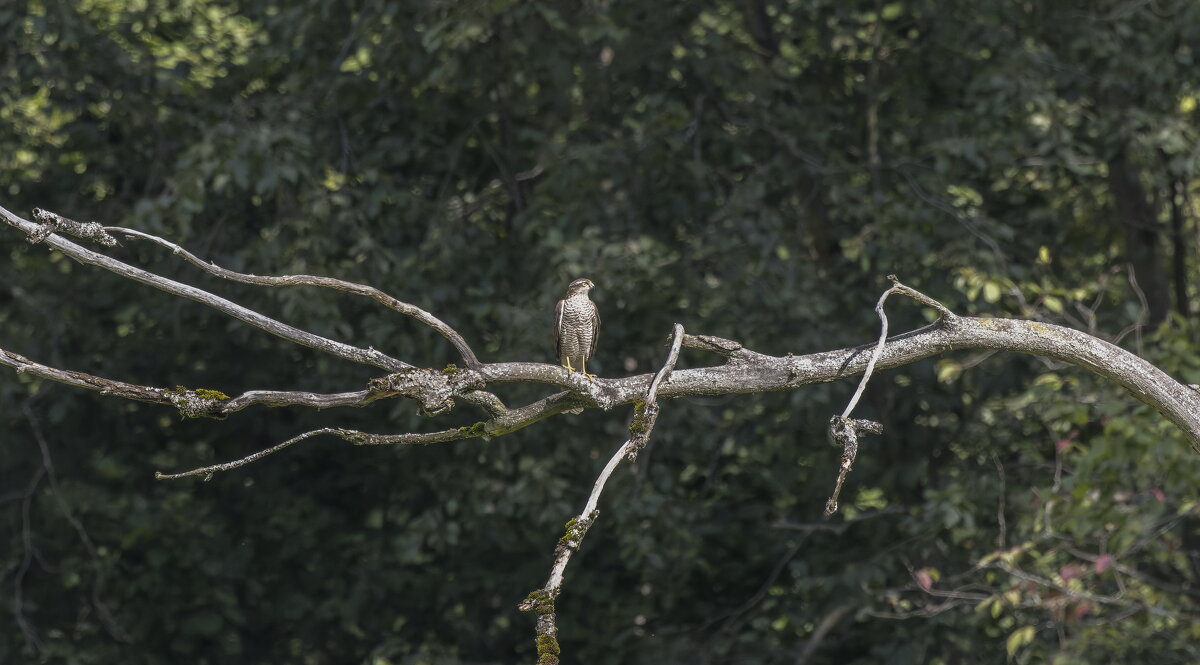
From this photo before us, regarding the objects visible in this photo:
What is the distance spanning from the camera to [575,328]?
504cm

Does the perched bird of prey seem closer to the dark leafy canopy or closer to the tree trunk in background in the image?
the dark leafy canopy

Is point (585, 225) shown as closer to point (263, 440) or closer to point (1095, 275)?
point (263, 440)

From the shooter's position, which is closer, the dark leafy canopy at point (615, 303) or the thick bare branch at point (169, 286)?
the thick bare branch at point (169, 286)

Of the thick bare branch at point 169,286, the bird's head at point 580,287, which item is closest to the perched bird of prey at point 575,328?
the bird's head at point 580,287

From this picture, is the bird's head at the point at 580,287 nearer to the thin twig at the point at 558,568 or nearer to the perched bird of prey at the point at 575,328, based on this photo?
the perched bird of prey at the point at 575,328

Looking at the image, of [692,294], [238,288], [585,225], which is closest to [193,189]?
[238,288]

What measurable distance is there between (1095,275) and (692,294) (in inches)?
99.3

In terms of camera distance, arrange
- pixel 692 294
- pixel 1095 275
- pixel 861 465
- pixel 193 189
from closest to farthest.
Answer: pixel 193 189, pixel 692 294, pixel 861 465, pixel 1095 275

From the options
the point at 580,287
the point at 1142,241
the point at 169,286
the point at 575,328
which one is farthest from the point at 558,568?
the point at 1142,241

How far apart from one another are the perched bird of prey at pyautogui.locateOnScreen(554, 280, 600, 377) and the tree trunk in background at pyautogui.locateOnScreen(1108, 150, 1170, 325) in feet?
12.4

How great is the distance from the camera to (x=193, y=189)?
6105 millimetres

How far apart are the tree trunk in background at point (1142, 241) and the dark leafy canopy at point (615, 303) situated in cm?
3

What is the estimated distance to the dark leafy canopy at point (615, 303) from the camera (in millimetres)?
6430

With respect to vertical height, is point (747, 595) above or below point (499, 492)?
below
